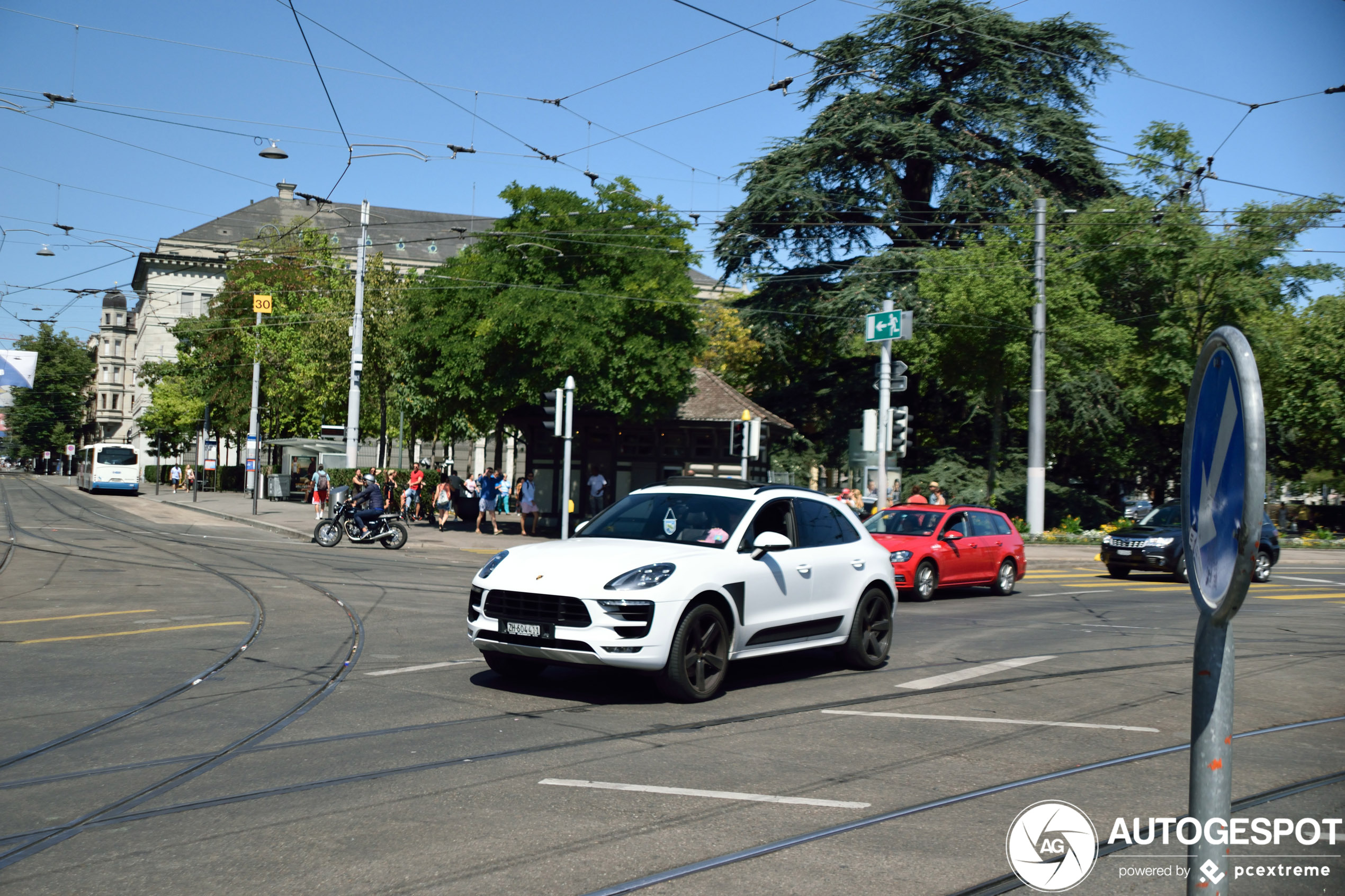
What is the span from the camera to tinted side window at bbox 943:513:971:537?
18750 millimetres

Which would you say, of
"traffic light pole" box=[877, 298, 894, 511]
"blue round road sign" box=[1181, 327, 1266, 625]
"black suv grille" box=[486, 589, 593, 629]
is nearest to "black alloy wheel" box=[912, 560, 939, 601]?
"traffic light pole" box=[877, 298, 894, 511]

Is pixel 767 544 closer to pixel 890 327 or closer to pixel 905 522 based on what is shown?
pixel 905 522

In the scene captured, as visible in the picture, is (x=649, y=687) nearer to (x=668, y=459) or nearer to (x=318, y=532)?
(x=318, y=532)

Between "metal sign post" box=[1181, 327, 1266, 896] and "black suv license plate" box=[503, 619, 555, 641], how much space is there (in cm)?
573

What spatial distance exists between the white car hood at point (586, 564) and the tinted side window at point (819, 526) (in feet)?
4.23

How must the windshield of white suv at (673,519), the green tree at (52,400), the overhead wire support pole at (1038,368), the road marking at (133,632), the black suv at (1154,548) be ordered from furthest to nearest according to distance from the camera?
the green tree at (52,400)
the overhead wire support pole at (1038,368)
the black suv at (1154,548)
the road marking at (133,632)
the windshield of white suv at (673,519)

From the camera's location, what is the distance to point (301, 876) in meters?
4.30

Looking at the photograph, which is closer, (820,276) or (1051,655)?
(1051,655)

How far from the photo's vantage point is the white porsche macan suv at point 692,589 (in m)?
7.93

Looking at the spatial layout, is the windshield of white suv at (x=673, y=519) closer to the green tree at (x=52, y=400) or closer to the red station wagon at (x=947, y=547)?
the red station wagon at (x=947, y=547)

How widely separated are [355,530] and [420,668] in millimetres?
16383

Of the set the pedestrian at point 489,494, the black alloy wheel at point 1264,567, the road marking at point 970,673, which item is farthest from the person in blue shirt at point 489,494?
the road marking at point 970,673

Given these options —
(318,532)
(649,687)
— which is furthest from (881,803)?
(318,532)

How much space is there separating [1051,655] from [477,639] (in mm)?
6458
